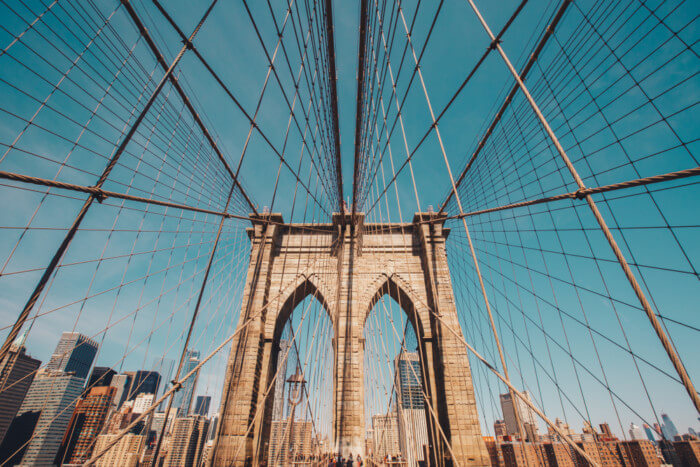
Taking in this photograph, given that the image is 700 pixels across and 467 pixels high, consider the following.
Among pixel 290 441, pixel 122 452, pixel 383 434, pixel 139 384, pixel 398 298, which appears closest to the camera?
pixel 139 384

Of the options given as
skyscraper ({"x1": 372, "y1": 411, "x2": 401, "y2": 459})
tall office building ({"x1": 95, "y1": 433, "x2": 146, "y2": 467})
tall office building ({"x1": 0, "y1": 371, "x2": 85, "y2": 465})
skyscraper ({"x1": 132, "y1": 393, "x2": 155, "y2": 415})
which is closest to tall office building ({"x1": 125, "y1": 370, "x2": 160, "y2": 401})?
skyscraper ({"x1": 132, "y1": 393, "x2": 155, "y2": 415})

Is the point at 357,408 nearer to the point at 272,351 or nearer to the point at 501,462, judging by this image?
the point at 272,351

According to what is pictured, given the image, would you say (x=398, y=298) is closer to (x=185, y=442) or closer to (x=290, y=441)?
(x=290, y=441)

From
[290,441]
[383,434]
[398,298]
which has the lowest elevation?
[290,441]

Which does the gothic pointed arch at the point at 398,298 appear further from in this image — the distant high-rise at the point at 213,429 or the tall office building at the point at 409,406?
the distant high-rise at the point at 213,429

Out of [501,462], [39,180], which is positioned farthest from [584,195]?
[501,462]

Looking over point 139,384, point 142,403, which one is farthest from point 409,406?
point 142,403

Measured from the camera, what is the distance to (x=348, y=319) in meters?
10.3

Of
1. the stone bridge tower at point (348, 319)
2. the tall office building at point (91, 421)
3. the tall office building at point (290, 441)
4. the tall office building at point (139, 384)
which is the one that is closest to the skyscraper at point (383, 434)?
the stone bridge tower at point (348, 319)

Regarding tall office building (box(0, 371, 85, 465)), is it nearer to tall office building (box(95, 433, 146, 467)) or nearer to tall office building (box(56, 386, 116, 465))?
tall office building (box(56, 386, 116, 465))

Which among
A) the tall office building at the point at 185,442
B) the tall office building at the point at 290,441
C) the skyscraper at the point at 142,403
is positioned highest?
the skyscraper at the point at 142,403

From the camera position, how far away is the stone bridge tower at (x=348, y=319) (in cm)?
847

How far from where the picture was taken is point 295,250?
11898mm

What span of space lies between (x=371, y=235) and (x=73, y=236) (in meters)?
10.0
